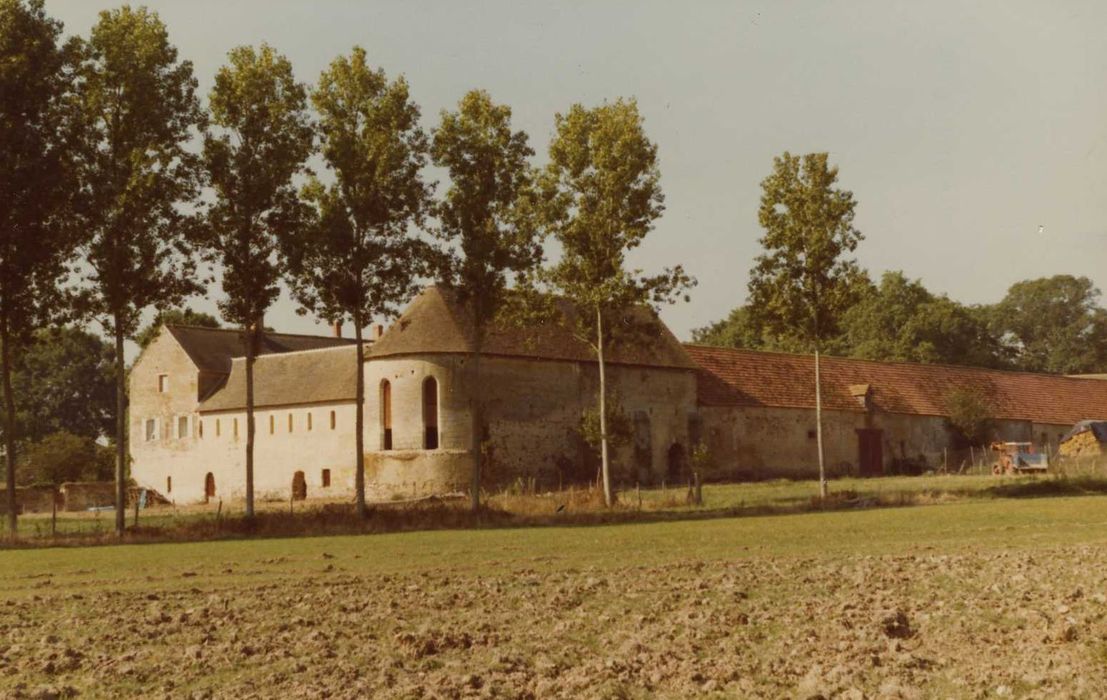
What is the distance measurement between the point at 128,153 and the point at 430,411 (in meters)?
22.6

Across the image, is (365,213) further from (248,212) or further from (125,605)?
(125,605)

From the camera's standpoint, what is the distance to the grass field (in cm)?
1155

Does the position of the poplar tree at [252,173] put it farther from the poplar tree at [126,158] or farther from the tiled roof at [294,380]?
the tiled roof at [294,380]

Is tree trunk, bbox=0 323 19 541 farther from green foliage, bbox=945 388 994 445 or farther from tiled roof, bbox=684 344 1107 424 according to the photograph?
green foliage, bbox=945 388 994 445

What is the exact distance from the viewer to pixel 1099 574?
17.9 m

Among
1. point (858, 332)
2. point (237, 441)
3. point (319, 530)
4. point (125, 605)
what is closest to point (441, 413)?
point (237, 441)

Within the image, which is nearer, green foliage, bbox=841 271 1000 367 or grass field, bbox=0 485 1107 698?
grass field, bbox=0 485 1107 698

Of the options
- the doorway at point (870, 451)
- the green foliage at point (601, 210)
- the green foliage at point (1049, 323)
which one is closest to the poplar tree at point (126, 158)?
the green foliage at point (601, 210)

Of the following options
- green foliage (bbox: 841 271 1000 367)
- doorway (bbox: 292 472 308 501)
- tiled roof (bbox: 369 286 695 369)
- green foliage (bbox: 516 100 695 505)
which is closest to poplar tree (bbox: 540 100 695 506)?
green foliage (bbox: 516 100 695 505)

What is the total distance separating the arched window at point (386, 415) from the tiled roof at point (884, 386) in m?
16.4

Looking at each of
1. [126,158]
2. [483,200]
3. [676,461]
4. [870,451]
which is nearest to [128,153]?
[126,158]

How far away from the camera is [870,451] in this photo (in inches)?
2815

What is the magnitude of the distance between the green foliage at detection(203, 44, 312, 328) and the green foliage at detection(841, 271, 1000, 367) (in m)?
67.3

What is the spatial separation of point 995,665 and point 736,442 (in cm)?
5523
